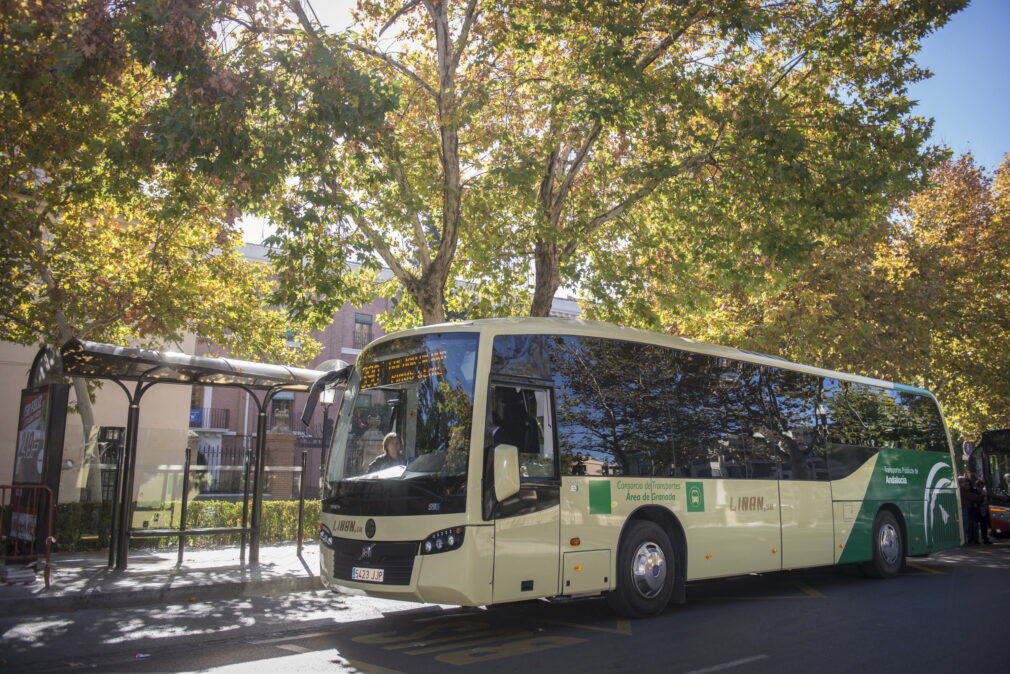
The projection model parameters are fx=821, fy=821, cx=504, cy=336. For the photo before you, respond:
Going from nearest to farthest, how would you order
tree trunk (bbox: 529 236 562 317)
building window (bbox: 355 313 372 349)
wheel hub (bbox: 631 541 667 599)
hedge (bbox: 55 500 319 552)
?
wheel hub (bbox: 631 541 667 599), hedge (bbox: 55 500 319 552), tree trunk (bbox: 529 236 562 317), building window (bbox: 355 313 372 349)

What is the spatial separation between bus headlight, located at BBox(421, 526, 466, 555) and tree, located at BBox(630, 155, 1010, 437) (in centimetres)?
1199

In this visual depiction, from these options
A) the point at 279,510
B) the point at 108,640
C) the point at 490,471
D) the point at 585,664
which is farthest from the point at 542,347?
the point at 279,510

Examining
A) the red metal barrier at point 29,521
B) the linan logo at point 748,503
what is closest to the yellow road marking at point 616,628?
the linan logo at point 748,503

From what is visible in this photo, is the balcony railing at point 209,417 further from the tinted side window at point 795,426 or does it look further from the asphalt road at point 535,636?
the tinted side window at point 795,426

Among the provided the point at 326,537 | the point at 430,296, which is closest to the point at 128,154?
the point at 430,296

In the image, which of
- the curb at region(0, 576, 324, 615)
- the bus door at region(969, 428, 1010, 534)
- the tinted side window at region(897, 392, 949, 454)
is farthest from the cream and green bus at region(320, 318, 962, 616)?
the bus door at region(969, 428, 1010, 534)

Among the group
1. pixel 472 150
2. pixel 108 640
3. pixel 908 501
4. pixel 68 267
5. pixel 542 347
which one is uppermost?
pixel 472 150

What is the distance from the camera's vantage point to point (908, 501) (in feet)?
45.0

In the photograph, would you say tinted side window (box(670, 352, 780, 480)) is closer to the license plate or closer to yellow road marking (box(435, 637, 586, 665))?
yellow road marking (box(435, 637, 586, 665))

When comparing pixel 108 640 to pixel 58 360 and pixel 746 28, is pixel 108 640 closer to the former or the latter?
pixel 58 360

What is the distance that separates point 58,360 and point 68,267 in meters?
7.30

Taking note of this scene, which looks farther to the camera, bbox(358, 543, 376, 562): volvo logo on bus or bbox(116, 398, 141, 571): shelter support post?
bbox(116, 398, 141, 571): shelter support post

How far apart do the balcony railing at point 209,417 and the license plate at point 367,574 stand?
118 ft

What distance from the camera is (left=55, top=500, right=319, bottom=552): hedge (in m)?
14.7
